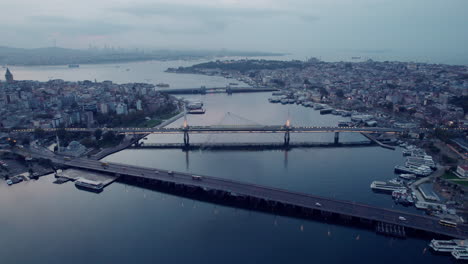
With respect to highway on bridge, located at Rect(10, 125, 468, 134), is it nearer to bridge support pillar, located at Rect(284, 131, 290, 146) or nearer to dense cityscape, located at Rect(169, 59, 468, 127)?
bridge support pillar, located at Rect(284, 131, 290, 146)

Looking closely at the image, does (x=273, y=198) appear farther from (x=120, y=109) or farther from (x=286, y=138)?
(x=120, y=109)

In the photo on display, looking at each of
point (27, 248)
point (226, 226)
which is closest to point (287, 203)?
point (226, 226)

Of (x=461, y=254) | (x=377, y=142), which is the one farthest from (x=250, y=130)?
(x=461, y=254)

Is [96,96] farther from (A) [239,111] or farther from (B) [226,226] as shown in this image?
(B) [226,226]

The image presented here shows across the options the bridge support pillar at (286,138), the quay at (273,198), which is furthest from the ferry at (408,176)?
the bridge support pillar at (286,138)

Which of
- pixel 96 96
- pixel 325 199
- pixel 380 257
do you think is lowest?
pixel 380 257

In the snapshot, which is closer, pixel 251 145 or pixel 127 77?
pixel 251 145

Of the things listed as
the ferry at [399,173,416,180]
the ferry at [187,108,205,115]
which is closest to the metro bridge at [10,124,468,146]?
the ferry at [399,173,416,180]

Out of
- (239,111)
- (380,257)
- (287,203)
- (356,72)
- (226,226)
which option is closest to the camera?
(380,257)
